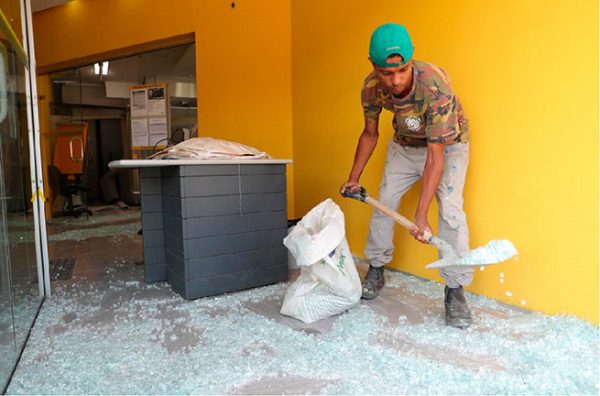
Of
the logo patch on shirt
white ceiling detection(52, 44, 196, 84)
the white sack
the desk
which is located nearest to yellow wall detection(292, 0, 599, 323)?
the logo patch on shirt

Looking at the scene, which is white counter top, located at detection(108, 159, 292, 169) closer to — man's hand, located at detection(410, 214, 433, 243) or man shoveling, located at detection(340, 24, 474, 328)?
man shoveling, located at detection(340, 24, 474, 328)

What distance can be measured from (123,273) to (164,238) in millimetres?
447

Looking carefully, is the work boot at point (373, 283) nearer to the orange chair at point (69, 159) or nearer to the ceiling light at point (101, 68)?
the ceiling light at point (101, 68)

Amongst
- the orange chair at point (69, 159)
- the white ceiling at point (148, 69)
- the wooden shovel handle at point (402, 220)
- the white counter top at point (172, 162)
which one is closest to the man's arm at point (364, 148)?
the wooden shovel handle at point (402, 220)

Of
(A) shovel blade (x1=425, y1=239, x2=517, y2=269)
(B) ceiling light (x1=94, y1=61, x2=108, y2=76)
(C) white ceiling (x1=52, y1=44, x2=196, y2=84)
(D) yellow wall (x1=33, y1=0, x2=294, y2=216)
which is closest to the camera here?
(A) shovel blade (x1=425, y1=239, x2=517, y2=269)

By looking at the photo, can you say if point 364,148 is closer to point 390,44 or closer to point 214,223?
point 390,44

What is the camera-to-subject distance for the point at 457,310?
1.66m

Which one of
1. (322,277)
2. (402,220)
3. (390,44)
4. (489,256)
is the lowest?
(322,277)

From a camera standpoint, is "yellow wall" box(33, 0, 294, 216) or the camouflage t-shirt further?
"yellow wall" box(33, 0, 294, 216)

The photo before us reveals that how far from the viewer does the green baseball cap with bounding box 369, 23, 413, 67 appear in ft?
4.53

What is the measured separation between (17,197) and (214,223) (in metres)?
0.82

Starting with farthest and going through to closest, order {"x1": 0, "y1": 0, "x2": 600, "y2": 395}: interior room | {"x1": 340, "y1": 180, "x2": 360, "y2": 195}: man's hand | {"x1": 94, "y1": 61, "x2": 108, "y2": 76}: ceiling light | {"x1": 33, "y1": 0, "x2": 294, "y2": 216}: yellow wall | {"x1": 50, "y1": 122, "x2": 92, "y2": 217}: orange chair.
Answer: {"x1": 50, "y1": 122, "x2": 92, "y2": 217}: orange chair, {"x1": 94, "y1": 61, "x2": 108, "y2": 76}: ceiling light, {"x1": 33, "y1": 0, "x2": 294, "y2": 216}: yellow wall, {"x1": 340, "y1": 180, "x2": 360, "y2": 195}: man's hand, {"x1": 0, "y1": 0, "x2": 600, "y2": 395}: interior room

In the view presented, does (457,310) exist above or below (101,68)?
below

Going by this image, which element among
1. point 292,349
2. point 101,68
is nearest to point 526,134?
point 292,349
